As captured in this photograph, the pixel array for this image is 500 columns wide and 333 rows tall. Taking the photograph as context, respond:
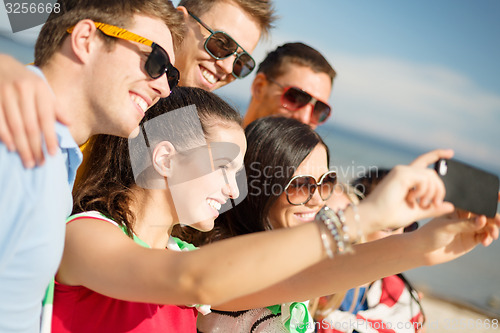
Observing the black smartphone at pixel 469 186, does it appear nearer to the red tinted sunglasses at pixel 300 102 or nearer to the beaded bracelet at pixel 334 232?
the beaded bracelet at pixel 334 232

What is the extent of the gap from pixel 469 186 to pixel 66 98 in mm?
1349

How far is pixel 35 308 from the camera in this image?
1618mm

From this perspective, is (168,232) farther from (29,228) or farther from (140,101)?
(29,228)

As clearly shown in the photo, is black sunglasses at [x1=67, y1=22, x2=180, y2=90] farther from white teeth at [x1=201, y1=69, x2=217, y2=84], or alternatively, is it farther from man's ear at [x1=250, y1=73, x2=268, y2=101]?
man's ear at [x1=250, y1=73, x2=268, y2=101]

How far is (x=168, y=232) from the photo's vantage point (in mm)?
2320

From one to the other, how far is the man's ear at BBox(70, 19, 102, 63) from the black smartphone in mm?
1212

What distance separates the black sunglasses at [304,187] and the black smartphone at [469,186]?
1.39 meters

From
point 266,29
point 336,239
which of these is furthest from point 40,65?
point 266,29

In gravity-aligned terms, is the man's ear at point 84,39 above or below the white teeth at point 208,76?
above

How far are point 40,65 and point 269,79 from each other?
11.2 ft

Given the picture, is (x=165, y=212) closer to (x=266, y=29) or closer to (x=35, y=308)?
(x=35, y=308)

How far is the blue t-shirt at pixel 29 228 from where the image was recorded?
135 cm

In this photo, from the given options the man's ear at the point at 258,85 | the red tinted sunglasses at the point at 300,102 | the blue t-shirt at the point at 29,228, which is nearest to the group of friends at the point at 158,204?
the blue t-shirt at the point at 29,228

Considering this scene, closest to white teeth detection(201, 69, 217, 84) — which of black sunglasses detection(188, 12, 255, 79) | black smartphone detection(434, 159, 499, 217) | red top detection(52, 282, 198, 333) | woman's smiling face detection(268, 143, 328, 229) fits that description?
black sunglasses detection(188, 12, 255, 79)
